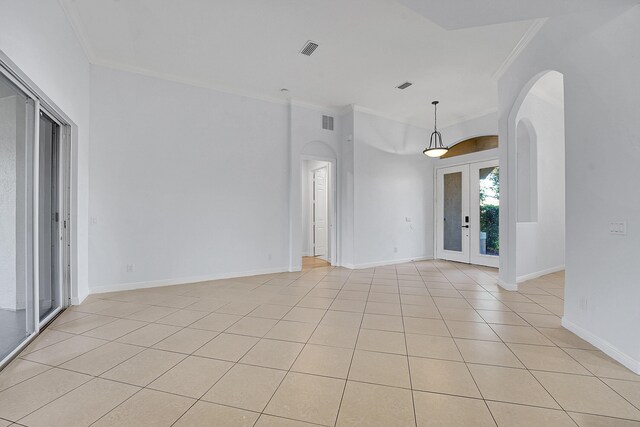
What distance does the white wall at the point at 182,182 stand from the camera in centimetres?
418

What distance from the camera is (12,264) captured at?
8.02 ft

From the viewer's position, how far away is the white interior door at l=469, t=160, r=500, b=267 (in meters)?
6.14

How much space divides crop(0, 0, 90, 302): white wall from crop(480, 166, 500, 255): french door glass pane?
24.1 feet

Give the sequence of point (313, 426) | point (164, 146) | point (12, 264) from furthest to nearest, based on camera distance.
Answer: point (164, 146) → point (12, 264) → point (313, 426)

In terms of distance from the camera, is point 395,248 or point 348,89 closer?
point 348,89

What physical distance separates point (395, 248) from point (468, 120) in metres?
3.43

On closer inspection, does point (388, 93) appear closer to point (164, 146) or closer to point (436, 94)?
point (436, 94)

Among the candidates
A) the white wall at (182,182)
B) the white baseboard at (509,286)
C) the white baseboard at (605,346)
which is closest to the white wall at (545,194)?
the white baseboard at (509,286)

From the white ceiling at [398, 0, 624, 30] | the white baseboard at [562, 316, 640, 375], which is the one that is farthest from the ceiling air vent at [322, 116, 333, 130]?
the white baseboard at [562, 316, 640, 375]

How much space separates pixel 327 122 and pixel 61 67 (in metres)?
4.34

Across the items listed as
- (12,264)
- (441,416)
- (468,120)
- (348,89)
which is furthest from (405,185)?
(12,264)

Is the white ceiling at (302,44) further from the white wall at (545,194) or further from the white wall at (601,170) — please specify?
the white wall at (545,194)

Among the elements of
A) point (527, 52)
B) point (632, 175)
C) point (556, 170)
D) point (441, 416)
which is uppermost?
point (527, 52)

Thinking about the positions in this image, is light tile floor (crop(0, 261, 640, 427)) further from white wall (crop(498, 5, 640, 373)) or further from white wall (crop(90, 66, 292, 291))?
white wall (crop(90, 66, 292, 291))
